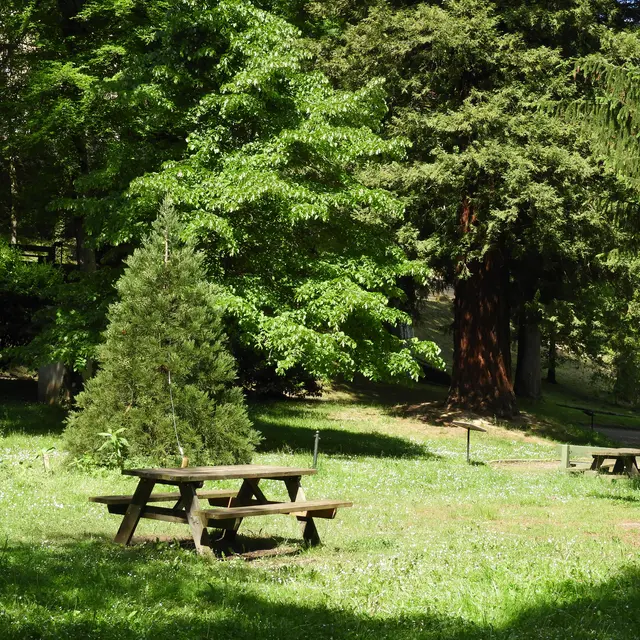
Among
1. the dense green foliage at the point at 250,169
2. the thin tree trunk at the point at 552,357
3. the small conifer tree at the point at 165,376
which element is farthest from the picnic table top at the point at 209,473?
the thin tree trunk at the point at 552,357

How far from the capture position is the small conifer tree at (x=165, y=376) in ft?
47.6

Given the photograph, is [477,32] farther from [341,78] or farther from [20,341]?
[20,341]

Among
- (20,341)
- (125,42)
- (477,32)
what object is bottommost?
(20,341)

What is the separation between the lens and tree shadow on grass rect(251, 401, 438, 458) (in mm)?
20312

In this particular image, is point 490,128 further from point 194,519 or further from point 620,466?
point 194,519

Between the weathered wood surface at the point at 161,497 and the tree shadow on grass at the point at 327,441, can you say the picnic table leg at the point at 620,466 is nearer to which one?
the tree shadow on grass at the point at 327,441

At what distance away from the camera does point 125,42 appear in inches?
837

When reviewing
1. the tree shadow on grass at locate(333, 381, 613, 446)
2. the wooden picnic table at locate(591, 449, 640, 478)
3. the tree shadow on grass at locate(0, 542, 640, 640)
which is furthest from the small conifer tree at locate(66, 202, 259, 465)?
the tree shadow on grass at locate(333, 381, 613, 446)

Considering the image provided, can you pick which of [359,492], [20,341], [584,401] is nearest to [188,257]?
[359,492]

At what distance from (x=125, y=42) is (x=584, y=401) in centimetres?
3779

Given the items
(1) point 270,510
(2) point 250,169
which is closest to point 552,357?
(2) point 250,169

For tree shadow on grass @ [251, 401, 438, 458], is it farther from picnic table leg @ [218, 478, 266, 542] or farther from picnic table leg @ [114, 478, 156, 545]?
picnic table leg @ [114, 478, 156, 545]

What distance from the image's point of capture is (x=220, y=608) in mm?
6504

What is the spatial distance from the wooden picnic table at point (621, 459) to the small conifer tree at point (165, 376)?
7.39m
